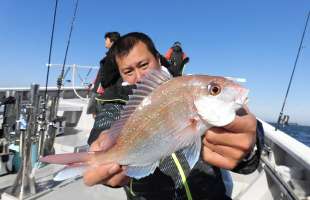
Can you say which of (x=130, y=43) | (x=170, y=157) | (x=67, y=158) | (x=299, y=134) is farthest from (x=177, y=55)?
(x=299, y=134)

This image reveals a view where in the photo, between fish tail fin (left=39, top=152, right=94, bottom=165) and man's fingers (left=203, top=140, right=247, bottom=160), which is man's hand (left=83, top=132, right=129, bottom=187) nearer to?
fish tail fin (left=39, top=152, right=94, bottom=165)

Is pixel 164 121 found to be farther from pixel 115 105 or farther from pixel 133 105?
pixel 115 105

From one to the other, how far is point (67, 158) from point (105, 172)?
263 mm

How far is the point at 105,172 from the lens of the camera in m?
1.63

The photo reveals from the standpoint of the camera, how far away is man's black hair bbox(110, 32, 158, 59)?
2.27 meters

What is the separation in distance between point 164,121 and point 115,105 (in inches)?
39.0

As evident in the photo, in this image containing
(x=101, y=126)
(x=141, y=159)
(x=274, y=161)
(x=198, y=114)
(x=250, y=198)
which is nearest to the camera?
(x=198, y=114)

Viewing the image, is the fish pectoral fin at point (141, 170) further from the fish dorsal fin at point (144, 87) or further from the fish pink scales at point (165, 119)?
the fish dorsal fin at point (144, 87)

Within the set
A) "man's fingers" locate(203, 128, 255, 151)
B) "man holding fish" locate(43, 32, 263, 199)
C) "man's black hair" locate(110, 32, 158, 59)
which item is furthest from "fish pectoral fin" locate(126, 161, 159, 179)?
"man's black hair" locate(110, 32, 158, 59)

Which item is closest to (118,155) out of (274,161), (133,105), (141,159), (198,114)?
(141,159)

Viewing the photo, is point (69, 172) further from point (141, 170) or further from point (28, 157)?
point (28, 157)

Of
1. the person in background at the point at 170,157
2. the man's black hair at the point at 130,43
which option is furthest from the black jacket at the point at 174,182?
the man's black hair at the point at 130,43

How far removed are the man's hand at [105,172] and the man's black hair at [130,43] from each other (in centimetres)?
79

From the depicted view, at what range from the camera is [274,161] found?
4055 millimetres
